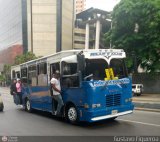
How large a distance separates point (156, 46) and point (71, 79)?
968 inches

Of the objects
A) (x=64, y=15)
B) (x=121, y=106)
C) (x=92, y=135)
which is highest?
(x=64, y=15)

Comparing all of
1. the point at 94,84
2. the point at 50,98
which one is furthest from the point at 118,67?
the point at 50,98

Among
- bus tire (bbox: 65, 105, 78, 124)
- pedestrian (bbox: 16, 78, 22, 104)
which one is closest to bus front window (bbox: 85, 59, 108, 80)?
bus tire (bbox: 65, 105, 78, 124)

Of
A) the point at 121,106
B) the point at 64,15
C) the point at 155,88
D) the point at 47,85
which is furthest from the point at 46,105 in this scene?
the point at 64,15

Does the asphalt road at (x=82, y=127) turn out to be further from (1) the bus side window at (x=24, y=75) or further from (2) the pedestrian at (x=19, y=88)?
(2) the pedestrian at (x=19, y=88)

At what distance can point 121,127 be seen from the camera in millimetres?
10672

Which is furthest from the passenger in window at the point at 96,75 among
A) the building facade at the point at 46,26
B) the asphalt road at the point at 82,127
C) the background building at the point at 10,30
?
the background building at the point at 10,30

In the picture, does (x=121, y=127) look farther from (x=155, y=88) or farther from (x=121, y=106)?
(x=155, y=88)

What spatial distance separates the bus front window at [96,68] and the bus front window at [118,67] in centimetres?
41

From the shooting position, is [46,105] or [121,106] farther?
[46,105]

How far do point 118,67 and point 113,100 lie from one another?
1.26 meters

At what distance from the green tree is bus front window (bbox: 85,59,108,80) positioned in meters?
24.1

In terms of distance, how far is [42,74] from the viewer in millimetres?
14172

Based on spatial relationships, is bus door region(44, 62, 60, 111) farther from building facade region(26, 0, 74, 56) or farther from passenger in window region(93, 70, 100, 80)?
building facade region(26, 0, 74, 56)
